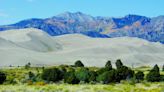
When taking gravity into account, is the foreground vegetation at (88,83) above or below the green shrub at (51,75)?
below

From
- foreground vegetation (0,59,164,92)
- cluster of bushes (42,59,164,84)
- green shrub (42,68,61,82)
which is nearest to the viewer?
foreground vegetation (0,59,164,92)

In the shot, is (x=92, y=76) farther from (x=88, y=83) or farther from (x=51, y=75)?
(x=88, y=83)

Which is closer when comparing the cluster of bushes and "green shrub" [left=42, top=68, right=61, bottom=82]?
the cluster of bushes

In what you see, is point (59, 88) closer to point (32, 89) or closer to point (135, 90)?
point (32, 89)

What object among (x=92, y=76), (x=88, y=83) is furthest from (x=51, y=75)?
(x=88, y=83)

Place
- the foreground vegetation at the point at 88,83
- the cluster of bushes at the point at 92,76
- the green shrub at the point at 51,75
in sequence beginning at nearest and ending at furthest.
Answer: the foreground vegetation at the point at 88,83, the cluster of bushes at the point at 92,76, the green shrub at the point at 51,75

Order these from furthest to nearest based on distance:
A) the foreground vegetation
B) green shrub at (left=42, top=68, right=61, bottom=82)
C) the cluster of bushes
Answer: green shrub at (left=42, top=68, right=61, bottom=82)
the cluster of bushes
the foreground vegetation

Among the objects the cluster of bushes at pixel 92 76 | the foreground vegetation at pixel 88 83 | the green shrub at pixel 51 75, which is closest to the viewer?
the foreground vegetation at pixel 88 83

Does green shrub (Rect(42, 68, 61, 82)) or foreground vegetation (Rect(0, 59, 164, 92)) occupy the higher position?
green shrub (Rect(42, 68, 61, 82))

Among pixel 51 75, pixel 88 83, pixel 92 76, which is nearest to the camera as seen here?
pixel 88 83

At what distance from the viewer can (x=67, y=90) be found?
34.5m

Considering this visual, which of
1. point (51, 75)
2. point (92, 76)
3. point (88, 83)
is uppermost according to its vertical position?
point (51, 75)

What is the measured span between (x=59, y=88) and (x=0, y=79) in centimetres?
2828

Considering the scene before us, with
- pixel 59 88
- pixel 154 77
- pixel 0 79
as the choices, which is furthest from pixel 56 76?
pixel 59 88
